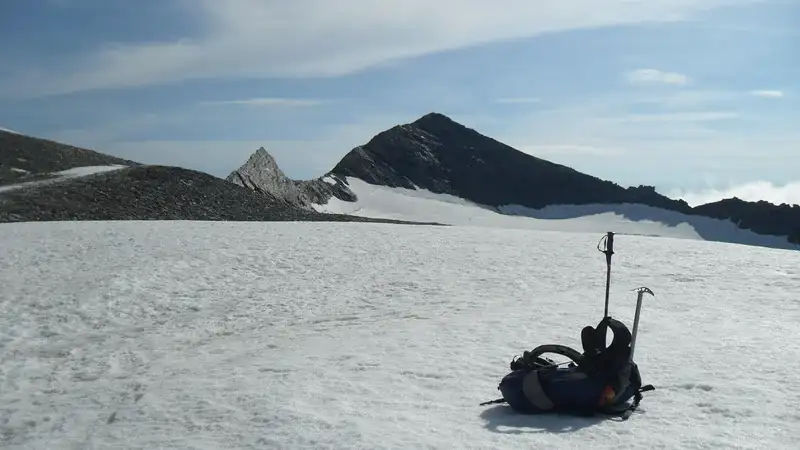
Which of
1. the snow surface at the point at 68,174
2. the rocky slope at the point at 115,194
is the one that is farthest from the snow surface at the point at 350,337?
the snow surface at the point at 68,174

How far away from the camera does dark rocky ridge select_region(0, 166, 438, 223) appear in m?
36.7

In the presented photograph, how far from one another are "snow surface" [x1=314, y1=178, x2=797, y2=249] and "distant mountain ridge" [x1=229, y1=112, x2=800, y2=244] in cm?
181

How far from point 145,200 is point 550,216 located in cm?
7798

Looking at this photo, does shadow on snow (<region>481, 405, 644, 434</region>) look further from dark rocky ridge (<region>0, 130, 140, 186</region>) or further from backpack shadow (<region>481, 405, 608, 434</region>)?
dark rocky ridge (<region>0, 130, 140, 186</region>)

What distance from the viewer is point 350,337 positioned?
16.1m

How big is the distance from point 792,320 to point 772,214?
301ft

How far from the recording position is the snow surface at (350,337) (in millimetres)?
9961

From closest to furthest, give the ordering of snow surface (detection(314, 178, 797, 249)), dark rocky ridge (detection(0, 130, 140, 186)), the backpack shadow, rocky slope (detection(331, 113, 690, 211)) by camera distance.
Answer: the backpack shadow < dark rocky ridge (detection(0, 130, 140, 186)) < snow surface (detection(314, 178, 797, 249)) < rocky slope (detection(331, 113, 690, 211))

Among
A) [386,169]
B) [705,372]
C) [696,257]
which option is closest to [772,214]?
[386,169]

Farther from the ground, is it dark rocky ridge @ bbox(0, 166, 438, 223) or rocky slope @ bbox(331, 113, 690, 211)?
rocky slope @ bbox(331, 113, 690, 211)

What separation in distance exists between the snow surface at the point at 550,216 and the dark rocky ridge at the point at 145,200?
1571 inches

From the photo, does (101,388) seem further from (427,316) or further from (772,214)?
(772,214)

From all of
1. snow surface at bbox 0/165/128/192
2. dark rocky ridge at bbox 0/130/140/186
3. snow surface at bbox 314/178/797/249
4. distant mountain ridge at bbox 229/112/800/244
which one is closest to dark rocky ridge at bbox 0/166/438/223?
snow surface at bbox 0/165/128/192

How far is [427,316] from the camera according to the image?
18.7 meters
